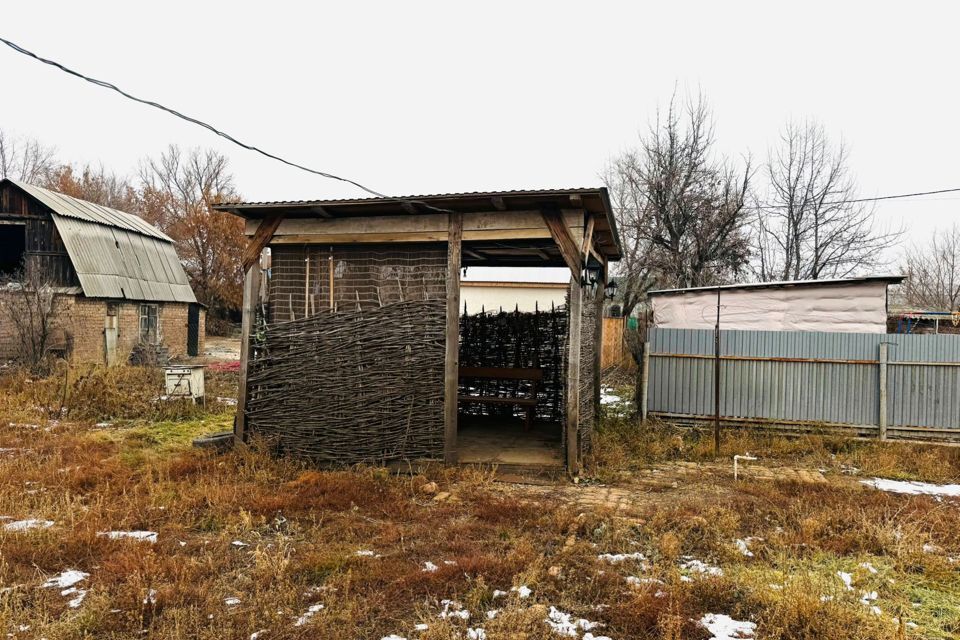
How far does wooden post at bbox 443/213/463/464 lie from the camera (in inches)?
266

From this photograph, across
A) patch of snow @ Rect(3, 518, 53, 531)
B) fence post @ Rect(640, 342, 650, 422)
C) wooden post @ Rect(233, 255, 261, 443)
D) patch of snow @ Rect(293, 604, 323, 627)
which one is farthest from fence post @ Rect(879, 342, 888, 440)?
patch of snow @ Rect(3, 518, 53, 531)

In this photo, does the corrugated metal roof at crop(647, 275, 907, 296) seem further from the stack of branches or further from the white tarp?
the stack of branches

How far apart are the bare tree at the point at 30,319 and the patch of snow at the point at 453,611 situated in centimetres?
1458

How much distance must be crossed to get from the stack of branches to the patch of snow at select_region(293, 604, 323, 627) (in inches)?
126

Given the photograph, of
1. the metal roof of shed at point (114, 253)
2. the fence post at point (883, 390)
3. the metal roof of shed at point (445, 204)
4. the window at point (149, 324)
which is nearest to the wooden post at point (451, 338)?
the metal roof of shed at point (445, 204)

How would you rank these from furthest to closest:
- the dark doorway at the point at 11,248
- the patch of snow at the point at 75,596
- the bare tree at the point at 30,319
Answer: the dark doorway at the point at 11,248, the bare tree at the point at 30,319, the patch of snow at the point at 75,596

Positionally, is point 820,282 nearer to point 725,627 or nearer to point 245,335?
point 725,627

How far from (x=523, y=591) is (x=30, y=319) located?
15340 millimetres

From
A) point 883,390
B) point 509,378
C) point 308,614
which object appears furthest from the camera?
point 509,378

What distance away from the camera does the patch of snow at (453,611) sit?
3.39 metres

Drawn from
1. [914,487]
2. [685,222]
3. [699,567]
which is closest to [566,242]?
[699,567]

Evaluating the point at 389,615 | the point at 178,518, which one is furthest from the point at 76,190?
the point at 389,615

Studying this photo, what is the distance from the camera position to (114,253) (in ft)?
62.2

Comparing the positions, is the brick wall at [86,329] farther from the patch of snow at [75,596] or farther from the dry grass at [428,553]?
the patch of snow at [75,596]
